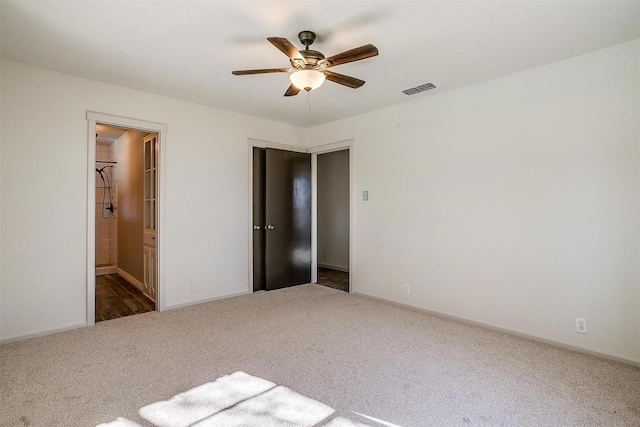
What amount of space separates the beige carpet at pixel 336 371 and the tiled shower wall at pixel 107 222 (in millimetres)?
3394

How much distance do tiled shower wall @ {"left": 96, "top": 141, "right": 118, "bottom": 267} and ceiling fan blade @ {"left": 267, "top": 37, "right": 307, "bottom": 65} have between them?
17.7 feet

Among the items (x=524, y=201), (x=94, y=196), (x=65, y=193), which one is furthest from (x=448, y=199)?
(x=65, y=193)

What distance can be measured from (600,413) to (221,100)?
444 centimetres

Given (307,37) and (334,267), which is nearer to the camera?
(307,37)

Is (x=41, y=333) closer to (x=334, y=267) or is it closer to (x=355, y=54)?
(x=355, y=54)

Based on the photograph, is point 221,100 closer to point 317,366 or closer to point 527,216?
point 317,366

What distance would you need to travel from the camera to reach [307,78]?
2.43m

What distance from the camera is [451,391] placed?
2189mm

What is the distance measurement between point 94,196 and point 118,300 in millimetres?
1670

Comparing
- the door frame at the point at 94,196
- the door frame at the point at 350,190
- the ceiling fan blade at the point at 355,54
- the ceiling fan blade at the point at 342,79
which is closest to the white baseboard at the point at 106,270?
the door frame at the point at 94,196

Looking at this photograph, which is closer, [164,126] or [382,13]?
[382,13]

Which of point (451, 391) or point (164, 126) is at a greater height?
point (164, 126)

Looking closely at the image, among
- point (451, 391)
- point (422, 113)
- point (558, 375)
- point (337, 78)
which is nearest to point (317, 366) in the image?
point (451, 391)

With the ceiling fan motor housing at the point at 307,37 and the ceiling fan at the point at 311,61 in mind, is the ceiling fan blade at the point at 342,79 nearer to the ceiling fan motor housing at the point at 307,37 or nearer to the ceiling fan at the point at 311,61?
the ceiling fan at the point at 311,61
